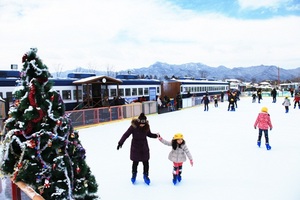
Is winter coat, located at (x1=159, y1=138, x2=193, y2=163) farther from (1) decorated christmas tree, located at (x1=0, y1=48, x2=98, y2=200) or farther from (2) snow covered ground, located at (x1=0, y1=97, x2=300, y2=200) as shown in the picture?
(1) decorated christmas tree, located at (x1=0, y1=48, x2=98, y2=200)

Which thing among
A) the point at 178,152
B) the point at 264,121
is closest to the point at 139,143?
the point at 178,152

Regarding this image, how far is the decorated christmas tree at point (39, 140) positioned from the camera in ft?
8.79

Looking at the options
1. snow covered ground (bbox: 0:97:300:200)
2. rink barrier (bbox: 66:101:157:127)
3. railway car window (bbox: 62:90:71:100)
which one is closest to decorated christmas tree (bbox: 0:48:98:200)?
snow covered ground (bbox: 0:97:300:200)

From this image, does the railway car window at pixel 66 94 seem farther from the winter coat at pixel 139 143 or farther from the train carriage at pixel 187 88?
the winter coat at pixel 139 143

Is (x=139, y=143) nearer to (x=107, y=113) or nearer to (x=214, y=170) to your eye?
(x=214, y=170)

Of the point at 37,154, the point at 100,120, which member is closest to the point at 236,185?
the point at 37,154

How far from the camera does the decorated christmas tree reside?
2.68m

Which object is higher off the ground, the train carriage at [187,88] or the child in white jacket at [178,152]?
the train carriage at [187,88]

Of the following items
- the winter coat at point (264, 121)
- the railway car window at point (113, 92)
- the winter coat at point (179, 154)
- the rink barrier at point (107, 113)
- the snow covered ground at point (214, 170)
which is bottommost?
the snow covered ground at point (214, 170)

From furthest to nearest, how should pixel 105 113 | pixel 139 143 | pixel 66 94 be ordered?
pixel 66 94, pixel 105 113, pixel 139 143

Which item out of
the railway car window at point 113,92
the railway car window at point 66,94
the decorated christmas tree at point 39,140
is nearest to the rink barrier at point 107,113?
the railway car window at point 113,92

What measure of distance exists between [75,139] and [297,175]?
4465 mm

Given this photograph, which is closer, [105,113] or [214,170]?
[214,170]

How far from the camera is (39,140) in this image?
2.69m
